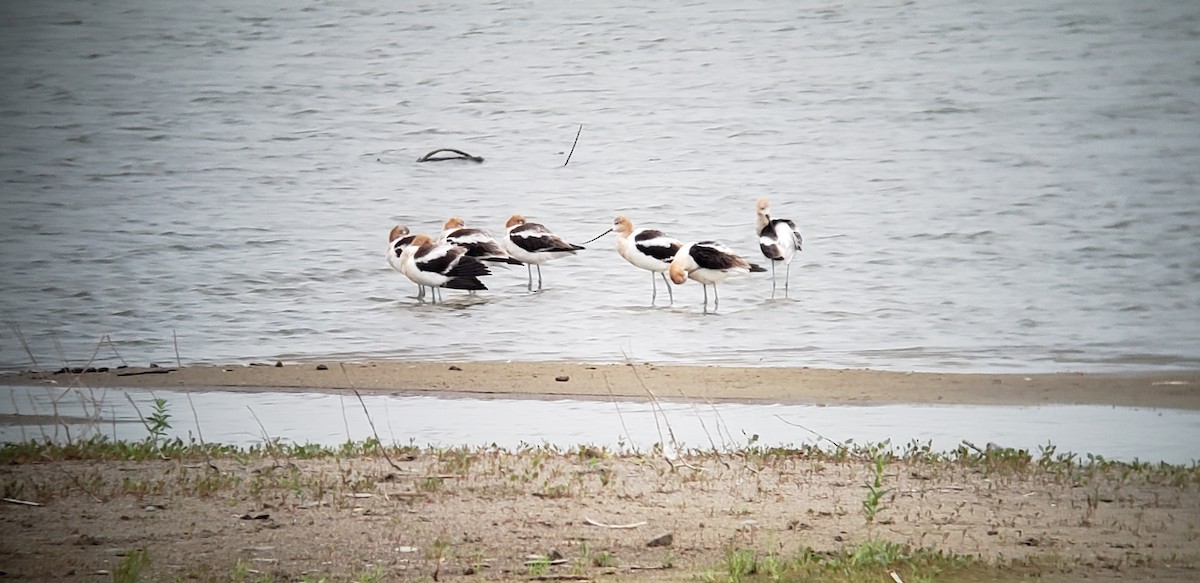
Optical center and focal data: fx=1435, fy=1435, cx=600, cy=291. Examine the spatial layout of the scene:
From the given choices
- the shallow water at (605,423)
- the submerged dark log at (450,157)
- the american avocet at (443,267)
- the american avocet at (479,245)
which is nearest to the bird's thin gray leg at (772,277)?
the american avocet at (479,245)

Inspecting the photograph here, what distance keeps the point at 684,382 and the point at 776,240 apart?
5.10 metres

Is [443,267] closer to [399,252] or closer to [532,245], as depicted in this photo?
[399,252]

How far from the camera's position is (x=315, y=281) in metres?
16.6

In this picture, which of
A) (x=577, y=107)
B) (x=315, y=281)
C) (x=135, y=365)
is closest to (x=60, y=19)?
(x=577, y=107)

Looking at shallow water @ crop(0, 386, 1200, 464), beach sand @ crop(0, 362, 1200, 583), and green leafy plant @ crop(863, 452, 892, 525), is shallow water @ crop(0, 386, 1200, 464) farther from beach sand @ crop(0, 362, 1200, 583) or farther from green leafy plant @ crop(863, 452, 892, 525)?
green leafy plant @ crop(863, 452, 892, 525)

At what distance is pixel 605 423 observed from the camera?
9039 mm

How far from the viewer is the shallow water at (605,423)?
27.3 feet

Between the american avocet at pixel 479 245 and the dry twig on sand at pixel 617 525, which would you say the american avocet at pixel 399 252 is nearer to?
the american avocet at pixel 479 245

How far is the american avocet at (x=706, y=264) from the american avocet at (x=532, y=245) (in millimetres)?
1835

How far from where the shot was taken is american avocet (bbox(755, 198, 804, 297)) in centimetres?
1555

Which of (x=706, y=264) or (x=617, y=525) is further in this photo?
(x=706, y=264)

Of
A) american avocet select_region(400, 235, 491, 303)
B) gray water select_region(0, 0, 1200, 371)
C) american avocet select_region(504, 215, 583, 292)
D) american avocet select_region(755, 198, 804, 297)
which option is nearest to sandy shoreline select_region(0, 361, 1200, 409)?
gray water select_region(0, 0, 1200, 371)

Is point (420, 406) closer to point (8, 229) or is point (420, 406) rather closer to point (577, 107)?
point (8, 229)

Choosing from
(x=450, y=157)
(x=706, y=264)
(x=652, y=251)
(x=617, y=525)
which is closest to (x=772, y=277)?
(x=652, y=251)
